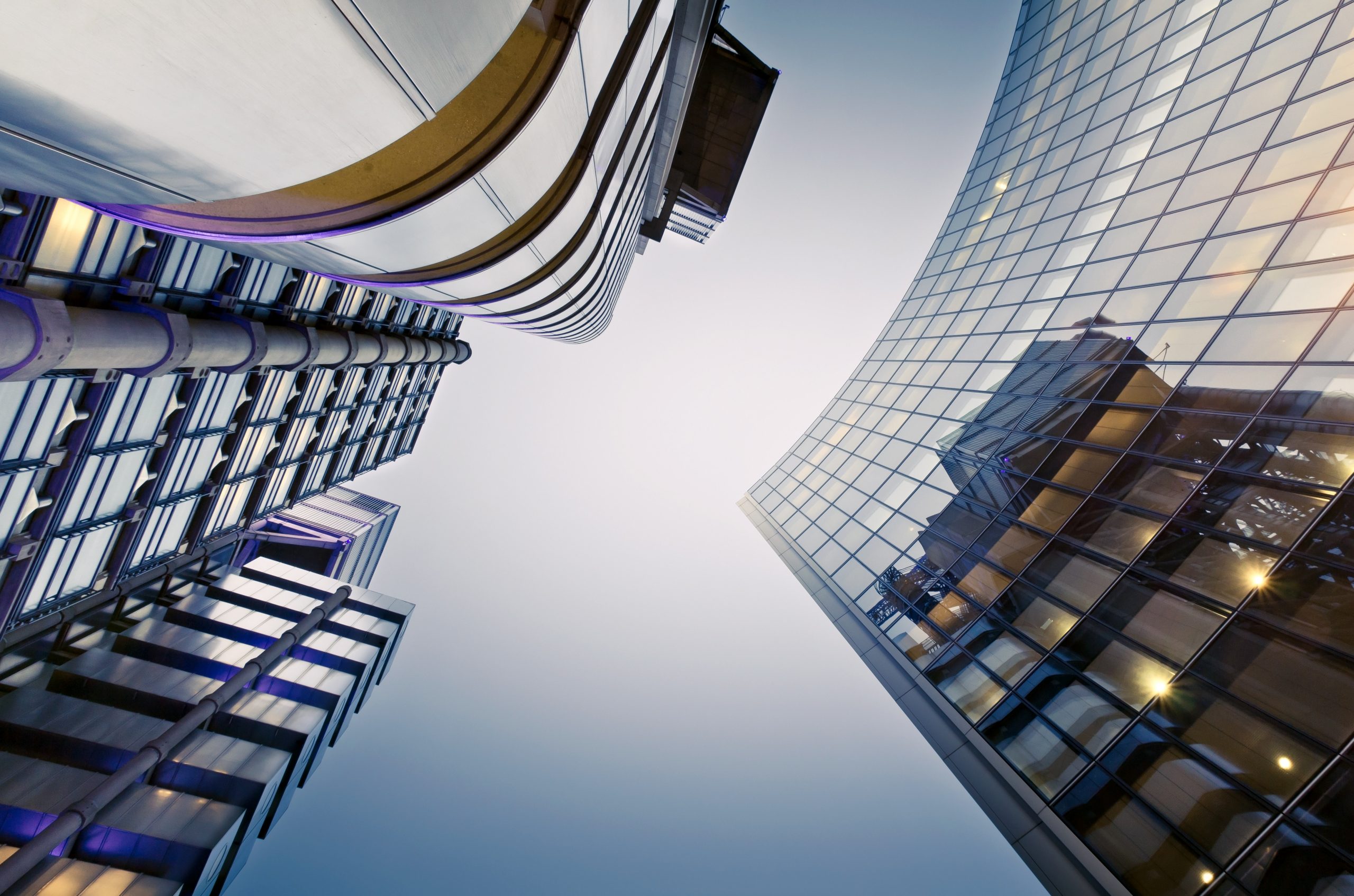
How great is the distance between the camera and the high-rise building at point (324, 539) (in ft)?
116

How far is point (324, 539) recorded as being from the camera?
127 feet

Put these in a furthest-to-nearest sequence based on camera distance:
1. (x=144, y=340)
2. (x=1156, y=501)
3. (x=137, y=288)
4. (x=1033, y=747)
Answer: (x=137, y=288) < (x=144, y=340) < (x=1156, y=501) < (x=1033, y=747)

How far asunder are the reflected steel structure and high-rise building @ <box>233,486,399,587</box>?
88.3 ft

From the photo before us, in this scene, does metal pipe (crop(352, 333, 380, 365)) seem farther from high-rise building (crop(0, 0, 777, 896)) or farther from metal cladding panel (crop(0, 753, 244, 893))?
metal cladding panel (crop(0, 753, 244, 893))

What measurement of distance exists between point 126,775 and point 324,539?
864 inches

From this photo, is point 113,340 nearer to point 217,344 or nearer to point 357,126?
point 217,344

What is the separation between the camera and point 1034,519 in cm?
1470

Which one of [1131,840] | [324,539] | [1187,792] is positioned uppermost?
[1187,792]

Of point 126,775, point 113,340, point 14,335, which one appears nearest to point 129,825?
point 126,775

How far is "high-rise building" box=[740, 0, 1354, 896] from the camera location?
9.12 m

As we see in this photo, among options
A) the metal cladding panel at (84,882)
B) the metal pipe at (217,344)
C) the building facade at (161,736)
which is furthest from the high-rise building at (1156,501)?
the building facade at (161,736)

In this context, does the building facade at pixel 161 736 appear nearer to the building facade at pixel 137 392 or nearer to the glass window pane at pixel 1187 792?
the building facade at pixel 137 392

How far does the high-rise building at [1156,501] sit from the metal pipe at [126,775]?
79.7ft

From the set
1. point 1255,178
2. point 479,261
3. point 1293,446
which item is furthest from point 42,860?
point 1255,178
